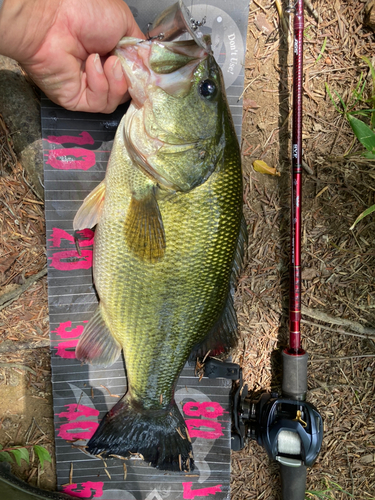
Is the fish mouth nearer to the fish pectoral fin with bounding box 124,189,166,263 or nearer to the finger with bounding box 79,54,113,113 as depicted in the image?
the finger with bounding box 79,54,113,113

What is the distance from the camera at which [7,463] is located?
80.9 inches

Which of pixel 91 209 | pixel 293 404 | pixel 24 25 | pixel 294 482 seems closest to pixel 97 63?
pixel 24 25

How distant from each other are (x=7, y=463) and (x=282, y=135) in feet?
8.52

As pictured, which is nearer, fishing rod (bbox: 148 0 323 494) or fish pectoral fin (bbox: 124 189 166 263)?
fish pectoral fin (bbox: 124 189 166 263)

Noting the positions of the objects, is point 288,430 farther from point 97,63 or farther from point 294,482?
point 97,63

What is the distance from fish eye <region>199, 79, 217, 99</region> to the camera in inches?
57.5

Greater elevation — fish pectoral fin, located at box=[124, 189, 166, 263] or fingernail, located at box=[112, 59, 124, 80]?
fingernail, located at box=[112, 59, 124, 80]

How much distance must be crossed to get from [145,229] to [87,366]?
0.98 m

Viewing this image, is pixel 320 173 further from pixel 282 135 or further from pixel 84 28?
pixel 84 28

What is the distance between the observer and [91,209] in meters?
1.72

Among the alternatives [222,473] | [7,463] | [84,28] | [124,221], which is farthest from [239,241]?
[7,463]

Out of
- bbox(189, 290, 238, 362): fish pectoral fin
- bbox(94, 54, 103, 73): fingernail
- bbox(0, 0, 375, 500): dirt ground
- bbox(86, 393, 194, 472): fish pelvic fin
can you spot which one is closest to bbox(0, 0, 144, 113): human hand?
bbox(94, 54, 103, 73): fingernail

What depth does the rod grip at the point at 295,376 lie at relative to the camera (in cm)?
194

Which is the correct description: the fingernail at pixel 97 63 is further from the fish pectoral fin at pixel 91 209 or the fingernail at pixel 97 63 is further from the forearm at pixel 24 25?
the fish pectoral fin at pixel 91 209
